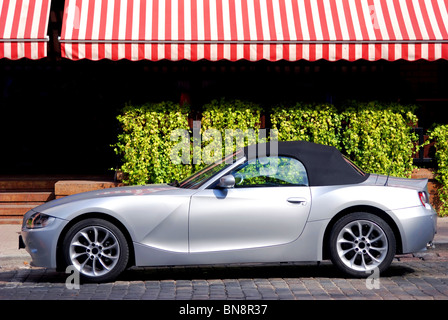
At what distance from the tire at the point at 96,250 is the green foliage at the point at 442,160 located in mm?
7086

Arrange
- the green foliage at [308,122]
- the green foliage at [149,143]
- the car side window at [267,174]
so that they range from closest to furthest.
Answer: the car side window at [267,174]
the green foliage at [149,143]
the green foliage at [308,122]

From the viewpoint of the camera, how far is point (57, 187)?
1273 cm

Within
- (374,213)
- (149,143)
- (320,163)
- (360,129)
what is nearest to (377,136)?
(360,129)

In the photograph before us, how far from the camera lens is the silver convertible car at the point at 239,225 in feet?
25.6

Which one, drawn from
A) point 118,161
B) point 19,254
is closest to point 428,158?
point 118,161

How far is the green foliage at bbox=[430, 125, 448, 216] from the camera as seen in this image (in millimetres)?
12969

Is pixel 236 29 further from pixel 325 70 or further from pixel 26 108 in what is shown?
pixel 26 108

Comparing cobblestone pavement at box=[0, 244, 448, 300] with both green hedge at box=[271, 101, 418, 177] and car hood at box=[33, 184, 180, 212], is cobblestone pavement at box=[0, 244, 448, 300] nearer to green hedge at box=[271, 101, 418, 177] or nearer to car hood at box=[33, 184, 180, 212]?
car hood at box=[33, 184, 180, 212]

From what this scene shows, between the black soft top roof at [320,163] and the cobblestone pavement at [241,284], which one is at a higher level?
the black soft top roof at [320,163]

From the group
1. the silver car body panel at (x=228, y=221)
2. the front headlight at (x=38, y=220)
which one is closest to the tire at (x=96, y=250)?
the silver car body panel at (x=228, y=221)

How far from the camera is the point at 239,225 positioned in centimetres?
784

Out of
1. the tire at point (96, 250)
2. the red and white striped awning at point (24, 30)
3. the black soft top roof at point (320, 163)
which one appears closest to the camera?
the tire at point (96, 250)

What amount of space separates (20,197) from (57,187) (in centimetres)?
97

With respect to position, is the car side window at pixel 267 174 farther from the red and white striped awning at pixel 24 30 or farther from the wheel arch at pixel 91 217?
the red and white striped awning at pixel 24 30
